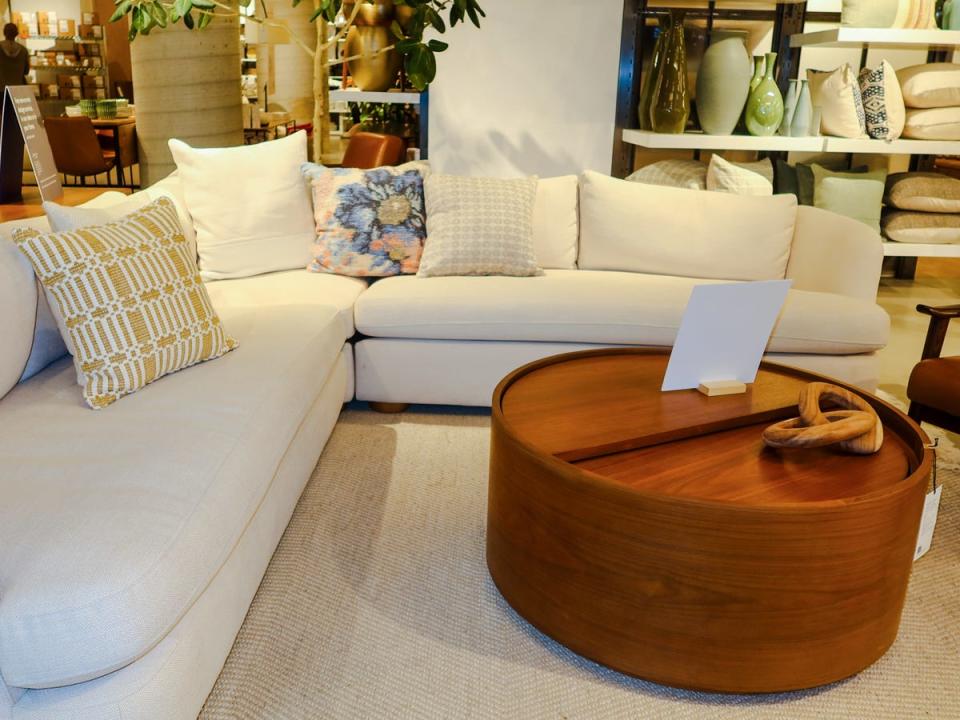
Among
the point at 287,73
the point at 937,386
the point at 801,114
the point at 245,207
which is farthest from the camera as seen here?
the point at 287,73

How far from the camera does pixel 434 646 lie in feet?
5.97

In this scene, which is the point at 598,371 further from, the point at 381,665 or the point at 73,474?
the point at 73,474

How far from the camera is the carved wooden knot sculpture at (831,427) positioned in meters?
1.78

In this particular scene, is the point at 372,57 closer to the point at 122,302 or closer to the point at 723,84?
the point at 723,84

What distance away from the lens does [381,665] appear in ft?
5.76

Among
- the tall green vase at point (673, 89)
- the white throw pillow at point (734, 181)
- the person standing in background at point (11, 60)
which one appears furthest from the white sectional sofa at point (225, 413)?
the person standing in background at point (11, 60)

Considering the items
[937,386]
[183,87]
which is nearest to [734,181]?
[937,386]

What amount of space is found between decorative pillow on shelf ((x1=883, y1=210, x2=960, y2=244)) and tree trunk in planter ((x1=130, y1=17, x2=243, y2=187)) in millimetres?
3759

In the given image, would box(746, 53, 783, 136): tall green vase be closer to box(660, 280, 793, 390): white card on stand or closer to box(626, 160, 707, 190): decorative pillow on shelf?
box(626, 160, 707, 190): decorative pillow on shelf

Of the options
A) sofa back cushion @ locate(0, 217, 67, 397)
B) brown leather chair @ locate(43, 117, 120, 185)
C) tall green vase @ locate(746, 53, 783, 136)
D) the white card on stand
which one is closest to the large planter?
tall green vase @ locate(746, 53, 783, 136)

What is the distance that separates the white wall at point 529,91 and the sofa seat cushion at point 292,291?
4.31 ft

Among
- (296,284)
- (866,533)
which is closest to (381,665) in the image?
(866,533)

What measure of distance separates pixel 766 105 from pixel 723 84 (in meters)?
0.23

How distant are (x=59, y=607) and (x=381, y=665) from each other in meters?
0.70
